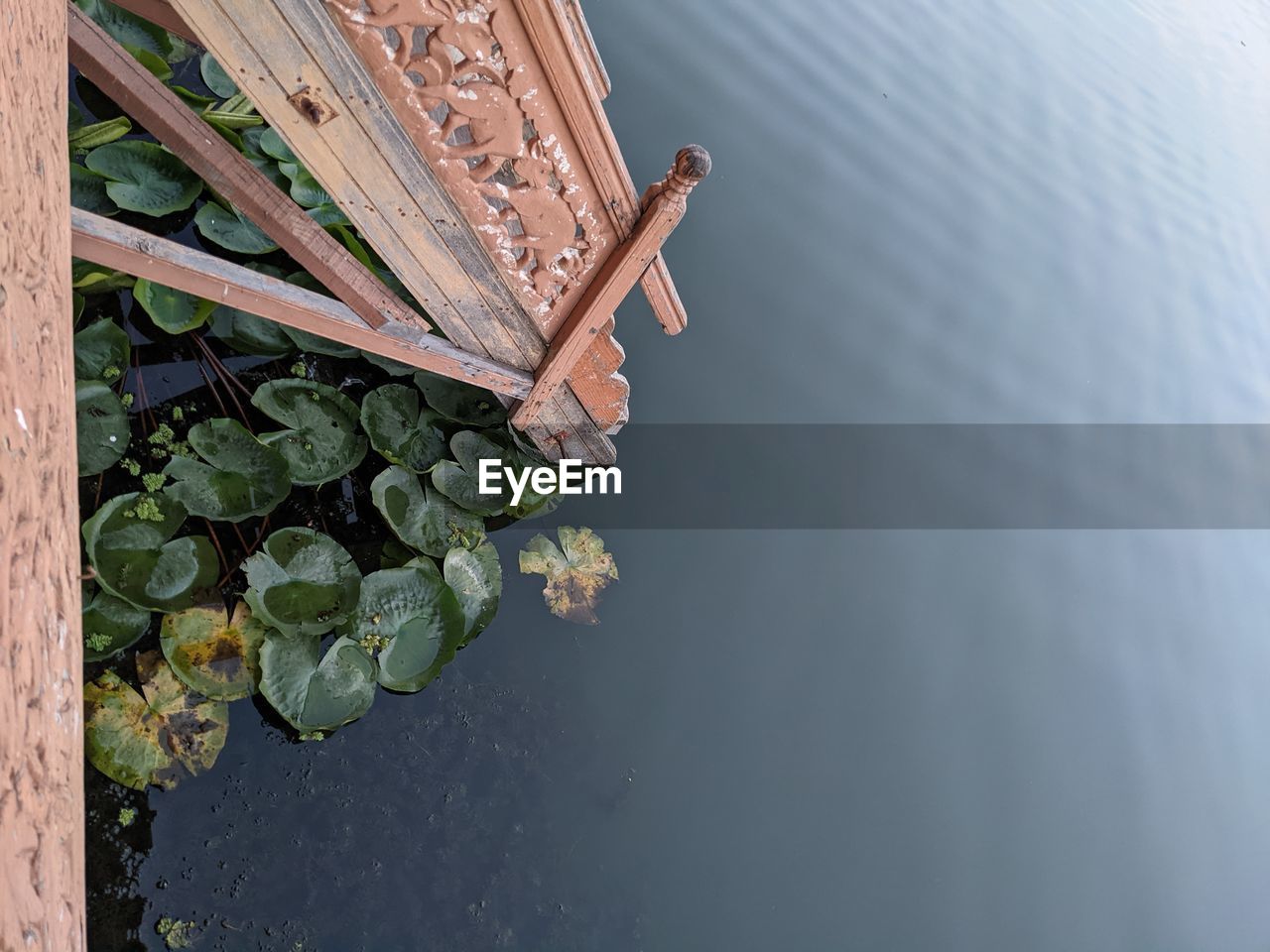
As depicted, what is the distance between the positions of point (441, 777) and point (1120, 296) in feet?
11.3

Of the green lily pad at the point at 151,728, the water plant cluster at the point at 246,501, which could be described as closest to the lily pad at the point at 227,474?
the water plant cluster at the point at 246,501

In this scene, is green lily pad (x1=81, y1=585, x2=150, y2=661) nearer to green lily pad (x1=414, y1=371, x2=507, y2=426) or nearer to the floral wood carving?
green lily pad (x1=414, y1=371, x2=507, y2=426)

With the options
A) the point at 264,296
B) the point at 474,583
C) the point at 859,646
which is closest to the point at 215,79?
the point at 264,296

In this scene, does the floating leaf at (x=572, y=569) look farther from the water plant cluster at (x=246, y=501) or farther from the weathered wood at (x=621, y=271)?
the weathered wood at (x=621, y=271)

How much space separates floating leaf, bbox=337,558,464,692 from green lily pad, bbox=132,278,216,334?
0.78 metres

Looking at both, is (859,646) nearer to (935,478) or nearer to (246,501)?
(935,478)

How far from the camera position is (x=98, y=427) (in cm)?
181

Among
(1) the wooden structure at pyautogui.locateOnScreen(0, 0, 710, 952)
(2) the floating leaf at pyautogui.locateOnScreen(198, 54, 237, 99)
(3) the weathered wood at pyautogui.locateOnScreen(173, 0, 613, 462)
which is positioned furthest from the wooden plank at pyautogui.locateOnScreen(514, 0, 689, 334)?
(2) the floating leaf at pyautogui.locateOnScreen(198, 54, 237, 99)

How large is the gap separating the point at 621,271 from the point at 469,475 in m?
0.76

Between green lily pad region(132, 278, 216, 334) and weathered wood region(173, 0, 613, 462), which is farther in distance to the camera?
green lily pad region(132, 278, 216, 334)

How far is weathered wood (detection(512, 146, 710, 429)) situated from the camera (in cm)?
161

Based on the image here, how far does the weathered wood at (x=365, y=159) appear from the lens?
1.23 metres

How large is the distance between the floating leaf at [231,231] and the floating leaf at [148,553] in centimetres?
71
